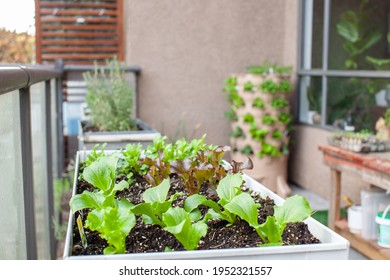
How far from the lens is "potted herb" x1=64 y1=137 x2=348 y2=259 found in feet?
3.06

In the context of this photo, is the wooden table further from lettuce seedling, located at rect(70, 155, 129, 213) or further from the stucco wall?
lettuce seedling, located at rect(70, 155, 129, 213)

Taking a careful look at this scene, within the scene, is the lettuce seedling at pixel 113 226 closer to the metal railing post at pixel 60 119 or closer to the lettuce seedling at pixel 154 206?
the lettuce seedling at pixel 154 206

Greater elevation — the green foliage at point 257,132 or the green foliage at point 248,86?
the green foliage at point 248,86

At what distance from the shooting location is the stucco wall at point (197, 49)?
5.68 metres

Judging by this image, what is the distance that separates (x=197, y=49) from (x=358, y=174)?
8.28 ft

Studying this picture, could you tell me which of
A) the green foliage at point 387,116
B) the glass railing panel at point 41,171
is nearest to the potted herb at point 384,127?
the green foliage at point 387,116

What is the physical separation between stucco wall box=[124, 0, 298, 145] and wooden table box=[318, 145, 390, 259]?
6.29 feet

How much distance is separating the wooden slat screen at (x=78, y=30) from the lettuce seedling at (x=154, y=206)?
4690 millimetres

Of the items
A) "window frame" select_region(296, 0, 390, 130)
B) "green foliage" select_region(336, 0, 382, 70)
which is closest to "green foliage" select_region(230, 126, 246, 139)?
"window frame" select_region(296, 0, 390, 130)

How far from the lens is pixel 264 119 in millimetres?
5324

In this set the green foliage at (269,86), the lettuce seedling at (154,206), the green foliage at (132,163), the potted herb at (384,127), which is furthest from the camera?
the green foliage at (269,86)

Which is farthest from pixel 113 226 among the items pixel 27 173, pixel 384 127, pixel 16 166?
pixel 384 127

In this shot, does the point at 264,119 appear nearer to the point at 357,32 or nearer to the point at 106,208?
the point at 357,32
